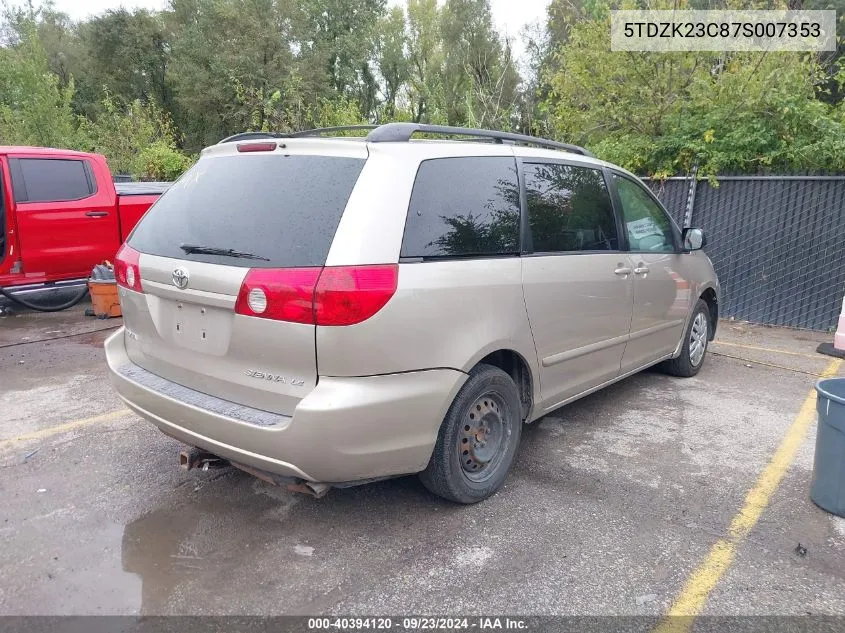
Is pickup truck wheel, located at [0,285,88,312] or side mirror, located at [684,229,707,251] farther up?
side mirror, located at [684,229,707,251]

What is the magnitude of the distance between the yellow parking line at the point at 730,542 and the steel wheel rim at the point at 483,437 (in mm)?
1079

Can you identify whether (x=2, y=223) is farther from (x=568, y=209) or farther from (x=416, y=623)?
(x=416, y=623)

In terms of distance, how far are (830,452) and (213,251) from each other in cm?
318

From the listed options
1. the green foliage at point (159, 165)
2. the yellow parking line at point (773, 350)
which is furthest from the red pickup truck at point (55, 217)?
the green foliage at point (159, 165)

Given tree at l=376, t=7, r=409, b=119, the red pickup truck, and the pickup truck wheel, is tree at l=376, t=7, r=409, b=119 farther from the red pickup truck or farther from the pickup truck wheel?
the pickup truck wheel

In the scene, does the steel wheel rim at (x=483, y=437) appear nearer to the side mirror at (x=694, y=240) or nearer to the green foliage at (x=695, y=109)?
the side mirror at (x=694, y=240)

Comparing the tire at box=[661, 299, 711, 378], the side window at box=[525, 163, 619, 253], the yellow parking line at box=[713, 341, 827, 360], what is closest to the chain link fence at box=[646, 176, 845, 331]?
the yellow parking line at box=[713, 341, 827, 360]

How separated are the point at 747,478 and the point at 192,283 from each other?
3.25 metres

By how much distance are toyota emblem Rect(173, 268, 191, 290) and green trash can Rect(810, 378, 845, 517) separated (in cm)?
312

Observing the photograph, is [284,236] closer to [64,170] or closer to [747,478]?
[747,478]

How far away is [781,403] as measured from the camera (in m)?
5.02

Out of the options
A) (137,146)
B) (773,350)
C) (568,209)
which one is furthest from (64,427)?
(137,146)

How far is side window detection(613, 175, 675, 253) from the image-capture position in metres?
4.43

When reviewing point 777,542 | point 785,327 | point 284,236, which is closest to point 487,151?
point 284,236
